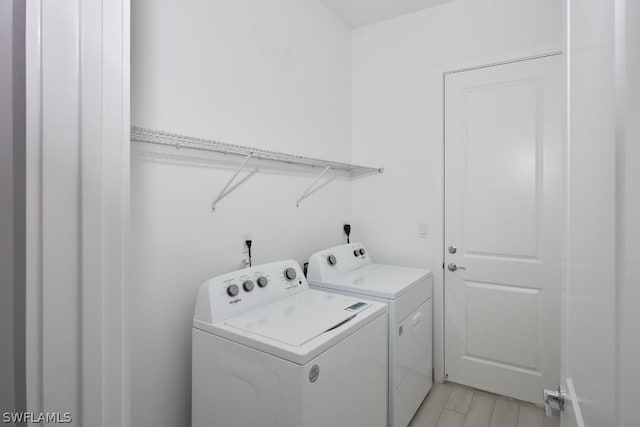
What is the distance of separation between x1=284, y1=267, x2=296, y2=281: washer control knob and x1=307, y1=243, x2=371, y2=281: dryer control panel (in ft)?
0.90

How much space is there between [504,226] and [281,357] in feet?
6.19

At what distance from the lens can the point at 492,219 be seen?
228 cm

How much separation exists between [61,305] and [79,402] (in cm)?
21

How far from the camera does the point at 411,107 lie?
2.55 meters

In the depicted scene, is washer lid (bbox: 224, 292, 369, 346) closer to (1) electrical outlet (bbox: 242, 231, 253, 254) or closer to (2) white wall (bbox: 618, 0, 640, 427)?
(1) electrical outlet (bbox: 242, 231, 253, 254)

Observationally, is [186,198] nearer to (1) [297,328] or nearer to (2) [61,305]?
(1) [297,328]

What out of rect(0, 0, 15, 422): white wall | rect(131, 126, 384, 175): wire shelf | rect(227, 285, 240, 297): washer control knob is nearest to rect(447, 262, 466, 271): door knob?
rect(131, 126, 384, 175): wire shelf

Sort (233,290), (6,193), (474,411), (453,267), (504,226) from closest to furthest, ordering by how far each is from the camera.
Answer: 1. (6,193)
2. (233,290)
3. (474,411)
4. (504,226)
5. (453,267)

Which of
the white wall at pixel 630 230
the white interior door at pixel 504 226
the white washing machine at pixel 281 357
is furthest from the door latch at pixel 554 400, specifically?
the white interior door at pixel 504 226

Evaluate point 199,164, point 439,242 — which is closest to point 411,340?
point 439,242

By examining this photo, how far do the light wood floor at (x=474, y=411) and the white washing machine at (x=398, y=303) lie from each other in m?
0.09

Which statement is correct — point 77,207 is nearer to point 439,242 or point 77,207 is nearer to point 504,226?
point 439,242

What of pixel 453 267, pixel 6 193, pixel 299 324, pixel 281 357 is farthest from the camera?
pixel 453 267

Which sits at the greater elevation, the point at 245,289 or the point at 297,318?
the point at 245,289
